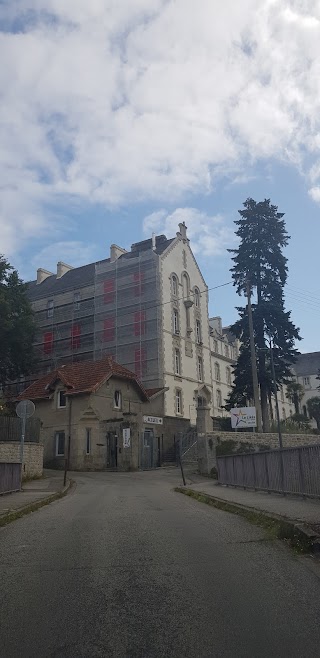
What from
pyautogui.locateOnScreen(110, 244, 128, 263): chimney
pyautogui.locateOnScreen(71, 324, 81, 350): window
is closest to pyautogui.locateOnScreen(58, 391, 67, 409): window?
pyautogui.locateOnScreen(71, 324, 81, 350): window

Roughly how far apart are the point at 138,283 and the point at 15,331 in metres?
12.1

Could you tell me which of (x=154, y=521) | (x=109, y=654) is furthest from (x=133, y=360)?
(x=109, y=654)

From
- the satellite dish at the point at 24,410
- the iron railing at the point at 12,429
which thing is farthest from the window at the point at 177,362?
the satellite dish at the point at 24,410

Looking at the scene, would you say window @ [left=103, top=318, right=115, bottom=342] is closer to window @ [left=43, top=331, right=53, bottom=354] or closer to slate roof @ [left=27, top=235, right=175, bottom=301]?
slate roof @ [left=27, top=235, right=175, bottom=301]

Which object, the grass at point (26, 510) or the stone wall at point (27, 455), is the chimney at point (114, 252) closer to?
the stone wall at point (27, 455)

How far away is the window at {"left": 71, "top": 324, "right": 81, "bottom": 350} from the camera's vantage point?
169ft

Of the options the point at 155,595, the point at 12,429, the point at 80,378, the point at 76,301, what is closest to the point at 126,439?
the point at 80,378

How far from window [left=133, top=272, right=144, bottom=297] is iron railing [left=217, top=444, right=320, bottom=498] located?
30.5 m

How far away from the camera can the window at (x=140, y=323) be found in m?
47.8

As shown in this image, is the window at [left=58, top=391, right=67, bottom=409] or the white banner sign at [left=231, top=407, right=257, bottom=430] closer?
the white banner sign at [left=231, top=407, right=257, bottom=430]

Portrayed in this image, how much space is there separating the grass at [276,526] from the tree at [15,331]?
36.9 m

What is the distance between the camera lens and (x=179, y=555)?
6.89m

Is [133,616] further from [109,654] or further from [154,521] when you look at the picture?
[154,521]

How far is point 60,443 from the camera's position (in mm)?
37219
